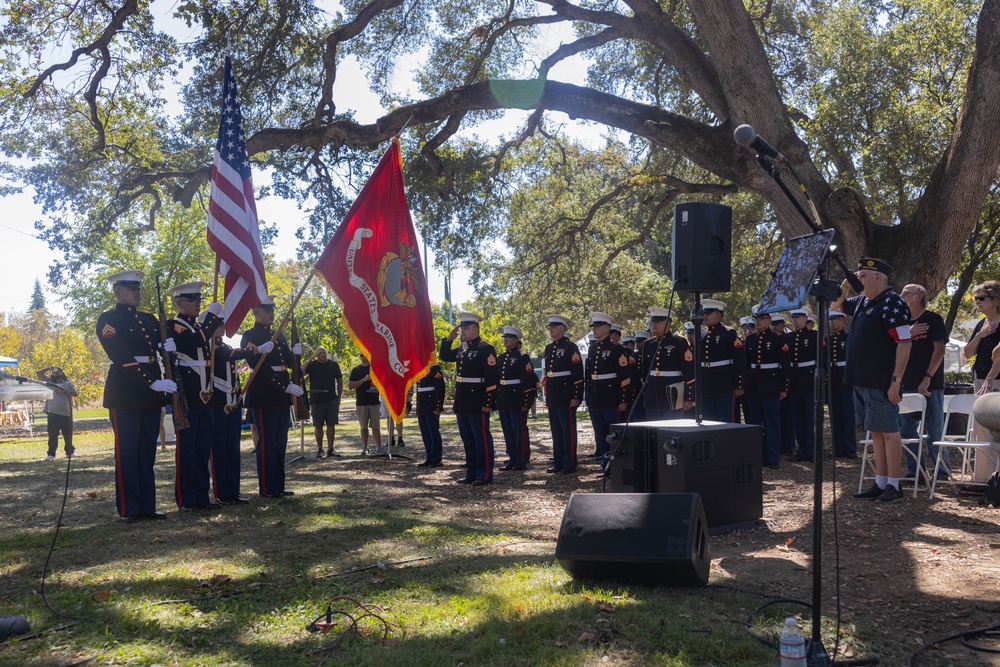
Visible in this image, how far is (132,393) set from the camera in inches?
287

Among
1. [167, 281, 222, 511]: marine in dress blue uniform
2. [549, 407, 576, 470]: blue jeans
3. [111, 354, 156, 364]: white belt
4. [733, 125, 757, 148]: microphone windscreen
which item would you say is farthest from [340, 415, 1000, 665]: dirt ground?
[111, 354, 156, 364]: white belt

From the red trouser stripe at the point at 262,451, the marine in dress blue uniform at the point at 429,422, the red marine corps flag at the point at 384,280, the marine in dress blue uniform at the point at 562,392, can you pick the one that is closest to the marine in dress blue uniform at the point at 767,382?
the marine in dress blue uniform at the point at 562,392

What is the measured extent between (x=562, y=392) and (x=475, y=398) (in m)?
1.35

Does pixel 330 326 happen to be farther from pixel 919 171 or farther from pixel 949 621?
pixel 949 621

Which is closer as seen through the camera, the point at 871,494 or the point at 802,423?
the point at 871,494

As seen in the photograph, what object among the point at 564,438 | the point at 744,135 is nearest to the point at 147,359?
the point at 564,438

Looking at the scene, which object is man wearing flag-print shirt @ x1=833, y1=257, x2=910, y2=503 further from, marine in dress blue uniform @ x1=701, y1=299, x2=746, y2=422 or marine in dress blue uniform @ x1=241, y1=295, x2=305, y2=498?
marine in dress blue uniform @ x1=241, y1=295, x2=305, y2=498

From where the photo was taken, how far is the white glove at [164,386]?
285 inches

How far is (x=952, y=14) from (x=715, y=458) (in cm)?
1456

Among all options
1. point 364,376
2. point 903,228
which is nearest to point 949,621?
point 903,228

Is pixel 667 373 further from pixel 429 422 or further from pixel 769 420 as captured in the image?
pixel 429 422

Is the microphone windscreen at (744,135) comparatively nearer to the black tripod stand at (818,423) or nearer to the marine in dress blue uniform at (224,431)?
the black tripod stand at (818,423)

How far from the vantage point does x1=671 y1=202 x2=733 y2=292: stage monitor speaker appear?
671 centimetres

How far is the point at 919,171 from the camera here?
16.4m
